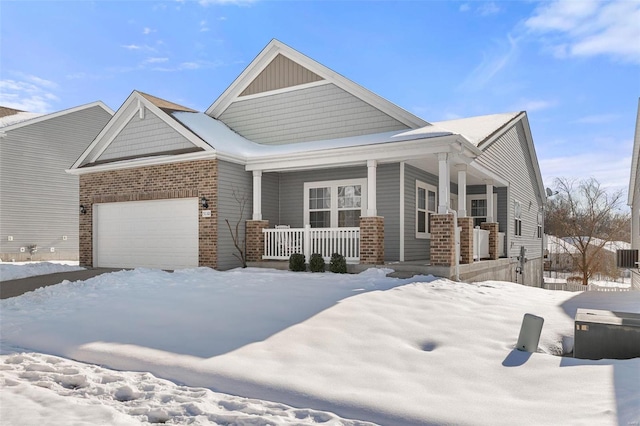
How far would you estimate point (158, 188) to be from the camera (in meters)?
13.3

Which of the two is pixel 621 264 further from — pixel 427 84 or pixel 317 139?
pixel 317 139

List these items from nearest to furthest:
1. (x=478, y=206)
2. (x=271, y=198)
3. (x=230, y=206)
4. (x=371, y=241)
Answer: (x=371, y=241)
(x=230, y=206)
(x=271, y=198)
(x=478, y=206)

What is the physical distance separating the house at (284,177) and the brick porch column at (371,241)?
0.08 feet

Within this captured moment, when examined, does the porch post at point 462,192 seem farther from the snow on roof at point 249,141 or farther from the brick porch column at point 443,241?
the brick porch column at point 443,241

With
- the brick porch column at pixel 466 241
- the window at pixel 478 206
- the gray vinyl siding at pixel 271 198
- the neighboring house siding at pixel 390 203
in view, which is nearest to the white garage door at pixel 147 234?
the gray vinyl siding at pixel 271 198

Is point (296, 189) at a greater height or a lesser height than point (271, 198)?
greater

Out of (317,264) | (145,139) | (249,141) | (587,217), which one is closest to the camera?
(317,264)

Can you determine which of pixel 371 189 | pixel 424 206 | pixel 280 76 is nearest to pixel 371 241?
pixel 371 189

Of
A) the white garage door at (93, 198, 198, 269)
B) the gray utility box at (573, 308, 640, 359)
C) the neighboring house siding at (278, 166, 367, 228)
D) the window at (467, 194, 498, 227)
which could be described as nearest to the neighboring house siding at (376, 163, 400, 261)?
the neighboring house siding at (278, 166, 367, 228)

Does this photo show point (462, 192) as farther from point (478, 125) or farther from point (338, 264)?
point (478, 125)

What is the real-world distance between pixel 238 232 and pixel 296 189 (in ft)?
8.21

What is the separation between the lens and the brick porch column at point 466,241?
11859 millimetres

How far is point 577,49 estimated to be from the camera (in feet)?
34.8

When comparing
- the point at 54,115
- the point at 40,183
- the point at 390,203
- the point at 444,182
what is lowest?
the point at 390,203
